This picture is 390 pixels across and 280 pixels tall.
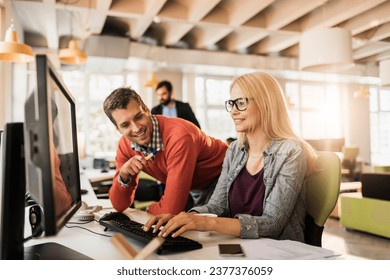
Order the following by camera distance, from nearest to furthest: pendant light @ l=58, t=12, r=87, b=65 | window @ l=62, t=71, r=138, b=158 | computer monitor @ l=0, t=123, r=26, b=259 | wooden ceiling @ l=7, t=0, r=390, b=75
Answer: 1. computer monitor @ l=0, t=123, r=26, b=259
2. wooden ceiling @ l=7, t=0, r=390, b=75
3. pendant light @ l=58, t=12, r=87, b=65
4. window @ l=62, t=71, r=138, b=158

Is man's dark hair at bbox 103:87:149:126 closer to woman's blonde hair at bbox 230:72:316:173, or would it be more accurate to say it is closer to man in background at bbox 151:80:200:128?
woman's blonde hair at bbox 230:72:316:173

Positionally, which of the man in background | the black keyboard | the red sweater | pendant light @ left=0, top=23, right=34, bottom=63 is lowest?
the black keyboard

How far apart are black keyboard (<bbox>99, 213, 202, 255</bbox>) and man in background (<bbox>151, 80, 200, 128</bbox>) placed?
226 centimetres

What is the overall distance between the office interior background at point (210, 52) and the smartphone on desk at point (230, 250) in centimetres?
144

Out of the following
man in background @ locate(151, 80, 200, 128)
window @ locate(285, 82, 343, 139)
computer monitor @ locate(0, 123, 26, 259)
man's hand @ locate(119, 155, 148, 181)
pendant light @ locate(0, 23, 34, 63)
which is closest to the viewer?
computer monitor @ locate(0, 123, 26, 259)

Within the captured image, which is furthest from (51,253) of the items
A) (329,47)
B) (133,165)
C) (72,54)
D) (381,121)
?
(72,54)

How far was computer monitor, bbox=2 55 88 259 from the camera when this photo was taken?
0.72 m

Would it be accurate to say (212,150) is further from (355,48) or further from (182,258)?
(355,48)

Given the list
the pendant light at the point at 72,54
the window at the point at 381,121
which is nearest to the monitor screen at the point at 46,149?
the window at the point at 381,121

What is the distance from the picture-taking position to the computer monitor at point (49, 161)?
0.72 m

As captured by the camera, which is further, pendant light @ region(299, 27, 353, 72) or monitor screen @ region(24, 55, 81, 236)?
pendant light @ region(299, 27, 353, 72)

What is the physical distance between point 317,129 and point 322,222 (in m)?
9.15

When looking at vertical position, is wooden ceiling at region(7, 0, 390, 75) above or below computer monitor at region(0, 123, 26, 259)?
above

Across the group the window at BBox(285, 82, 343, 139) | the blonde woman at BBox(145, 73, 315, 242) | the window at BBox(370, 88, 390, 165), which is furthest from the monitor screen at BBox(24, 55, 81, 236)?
the window at BBox(285, 82, 343, 139)
